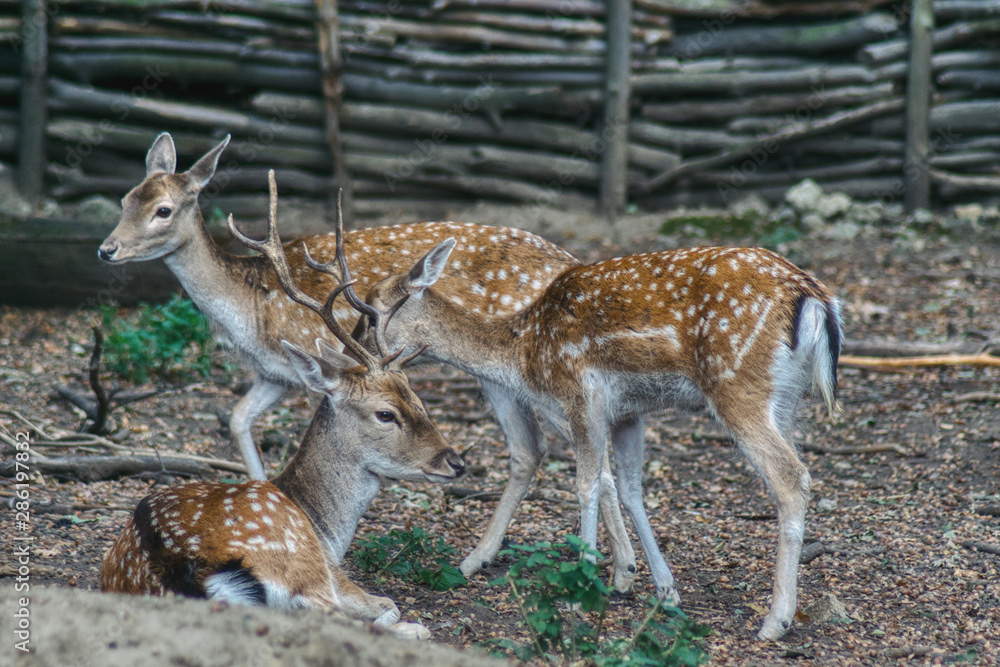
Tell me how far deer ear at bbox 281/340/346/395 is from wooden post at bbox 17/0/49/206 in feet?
23.9

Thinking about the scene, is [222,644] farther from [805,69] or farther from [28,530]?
[805,69]

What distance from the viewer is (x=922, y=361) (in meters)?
7.06

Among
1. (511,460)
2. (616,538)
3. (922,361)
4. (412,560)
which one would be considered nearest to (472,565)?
(412,560)

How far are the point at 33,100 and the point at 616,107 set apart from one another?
5.75m

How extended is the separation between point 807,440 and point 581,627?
3240 mm

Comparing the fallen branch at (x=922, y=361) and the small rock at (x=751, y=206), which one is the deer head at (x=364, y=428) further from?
the small rock at (x=751, y=206)

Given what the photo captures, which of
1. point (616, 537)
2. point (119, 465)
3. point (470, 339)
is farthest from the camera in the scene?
point (119, 465)

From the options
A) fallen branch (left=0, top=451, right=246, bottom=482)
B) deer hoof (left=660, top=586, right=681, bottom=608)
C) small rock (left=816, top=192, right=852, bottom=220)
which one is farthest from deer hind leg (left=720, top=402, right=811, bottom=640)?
small rock (left=816, top=192, right=852, bottom=220)

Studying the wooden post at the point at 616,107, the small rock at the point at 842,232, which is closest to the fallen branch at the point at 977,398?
the small rock at the point at 842,232

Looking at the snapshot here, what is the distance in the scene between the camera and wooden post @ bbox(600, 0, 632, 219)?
10336 mm

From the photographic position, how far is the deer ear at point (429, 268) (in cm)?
497

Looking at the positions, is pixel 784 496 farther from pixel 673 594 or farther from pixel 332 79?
pixel 332 79

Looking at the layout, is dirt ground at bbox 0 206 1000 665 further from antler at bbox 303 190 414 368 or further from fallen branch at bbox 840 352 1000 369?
antler at bbox 303 190 414 368

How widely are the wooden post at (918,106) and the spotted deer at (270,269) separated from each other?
5994 mm
